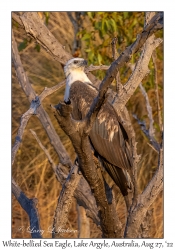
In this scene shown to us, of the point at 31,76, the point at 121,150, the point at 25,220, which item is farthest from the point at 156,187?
the point at 31,76

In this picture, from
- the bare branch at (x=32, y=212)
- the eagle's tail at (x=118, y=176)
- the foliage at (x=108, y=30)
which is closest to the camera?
the eagle's tail at (x=118, y=176)

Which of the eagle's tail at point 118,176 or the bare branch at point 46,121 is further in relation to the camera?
the bare branch at point 46,121

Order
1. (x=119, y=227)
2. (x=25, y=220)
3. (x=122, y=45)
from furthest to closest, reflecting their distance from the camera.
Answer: (x=25, y=220) < (x=122, y=45) < (x=119, y=227)

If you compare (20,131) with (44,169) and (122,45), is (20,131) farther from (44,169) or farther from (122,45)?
(44,169)

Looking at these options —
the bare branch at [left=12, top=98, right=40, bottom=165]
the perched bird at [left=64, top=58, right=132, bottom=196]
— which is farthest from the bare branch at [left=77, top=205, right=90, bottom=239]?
the bare branch at [left=12, top=98, right=40, bottom=165]

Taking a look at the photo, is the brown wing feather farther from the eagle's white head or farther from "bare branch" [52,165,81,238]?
"bare branch" [52,165,81,238]

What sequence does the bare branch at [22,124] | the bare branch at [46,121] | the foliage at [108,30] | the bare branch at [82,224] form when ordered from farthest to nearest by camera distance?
the bare branch at [82,224]
the foliage at [108,30]
the bare branch at [46,121]
the bare branch at [22,124]

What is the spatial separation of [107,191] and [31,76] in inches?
211

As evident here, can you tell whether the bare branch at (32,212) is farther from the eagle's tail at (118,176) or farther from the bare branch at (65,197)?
the eagle's tail at (118,176)

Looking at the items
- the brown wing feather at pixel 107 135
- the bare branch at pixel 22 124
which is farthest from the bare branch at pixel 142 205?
the bare branch at pixel 22 124

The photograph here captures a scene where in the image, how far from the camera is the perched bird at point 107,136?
5.10m

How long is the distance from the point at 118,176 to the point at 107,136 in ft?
1.47

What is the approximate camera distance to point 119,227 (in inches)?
182
